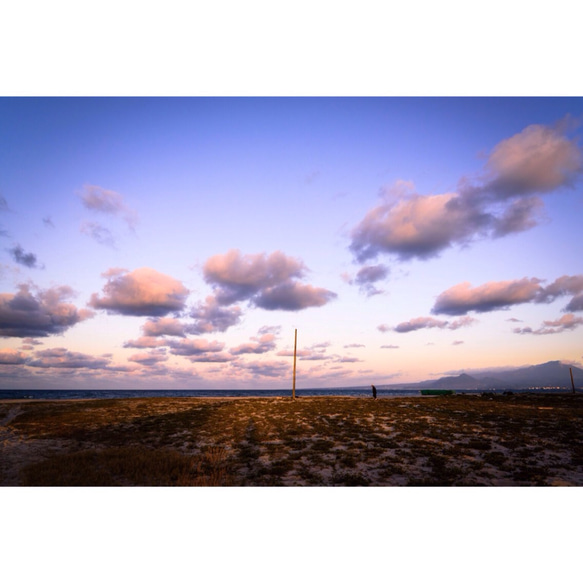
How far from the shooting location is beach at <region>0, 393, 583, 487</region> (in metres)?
9.69

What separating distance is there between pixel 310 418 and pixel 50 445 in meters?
15.1

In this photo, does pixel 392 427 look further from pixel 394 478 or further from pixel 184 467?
pixel 184 467

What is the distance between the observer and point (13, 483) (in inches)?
378

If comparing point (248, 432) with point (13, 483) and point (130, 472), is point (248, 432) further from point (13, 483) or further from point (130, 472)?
point (13, 483)

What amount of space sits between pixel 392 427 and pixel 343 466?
9.46 meters

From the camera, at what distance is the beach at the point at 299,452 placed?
969 centimetres

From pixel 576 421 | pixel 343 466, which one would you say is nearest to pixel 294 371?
pixel 576 421

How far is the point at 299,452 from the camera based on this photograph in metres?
13.2

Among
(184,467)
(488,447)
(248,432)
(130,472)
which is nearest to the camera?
(130,472)

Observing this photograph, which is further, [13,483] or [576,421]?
[576,421]

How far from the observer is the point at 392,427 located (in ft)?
63.7
